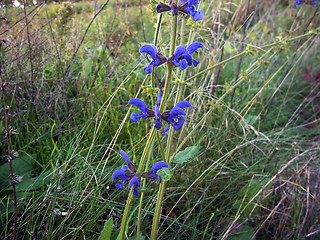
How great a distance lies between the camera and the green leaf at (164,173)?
1077mm

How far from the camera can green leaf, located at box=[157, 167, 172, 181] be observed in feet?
3.53

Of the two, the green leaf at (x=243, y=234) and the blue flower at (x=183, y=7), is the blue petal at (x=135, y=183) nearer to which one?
the blue flower at (x=183, y=7)

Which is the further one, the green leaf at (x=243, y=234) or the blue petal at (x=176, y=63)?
the green leaf at (x=243, y=234)

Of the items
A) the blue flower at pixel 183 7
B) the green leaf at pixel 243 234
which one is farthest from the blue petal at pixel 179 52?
the green leaf at pixel 243 234

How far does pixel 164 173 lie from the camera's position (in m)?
1.11

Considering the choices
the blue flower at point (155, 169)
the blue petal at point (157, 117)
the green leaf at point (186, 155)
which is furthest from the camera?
the green leaf at point (186, 155)

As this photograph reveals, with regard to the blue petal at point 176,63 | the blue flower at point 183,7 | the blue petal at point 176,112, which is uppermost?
the blue flower at point 183,7

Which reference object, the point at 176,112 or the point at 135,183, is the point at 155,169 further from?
the point at 176,112

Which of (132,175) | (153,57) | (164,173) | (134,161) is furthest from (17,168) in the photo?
(153,57)

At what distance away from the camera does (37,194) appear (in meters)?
1.53

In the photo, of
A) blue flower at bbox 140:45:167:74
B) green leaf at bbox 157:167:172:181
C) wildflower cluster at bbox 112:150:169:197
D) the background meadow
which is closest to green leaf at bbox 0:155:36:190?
the background meadow

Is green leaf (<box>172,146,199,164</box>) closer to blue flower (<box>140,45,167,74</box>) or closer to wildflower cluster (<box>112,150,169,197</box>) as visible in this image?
wildflower cluster (<box>112,150,169,197</box>)

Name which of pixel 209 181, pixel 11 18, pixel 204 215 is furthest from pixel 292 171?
pixel 11 18

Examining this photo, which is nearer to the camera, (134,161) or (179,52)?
(179,52)
